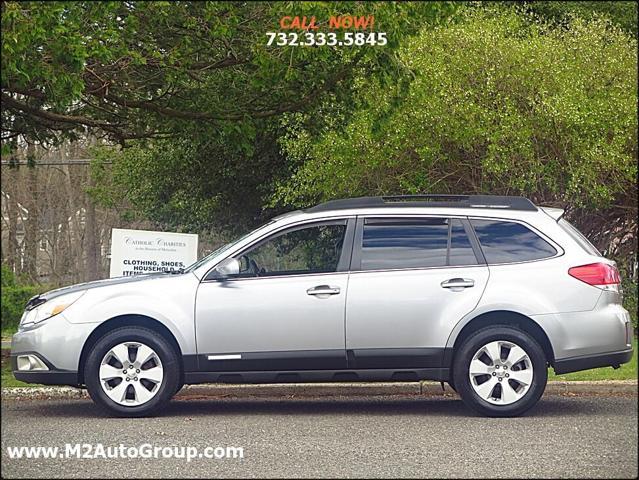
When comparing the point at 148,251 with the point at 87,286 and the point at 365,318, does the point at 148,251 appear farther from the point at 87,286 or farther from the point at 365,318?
the point at 365,318

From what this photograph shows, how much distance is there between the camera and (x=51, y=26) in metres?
10.2

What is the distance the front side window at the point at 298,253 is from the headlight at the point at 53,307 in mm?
1455

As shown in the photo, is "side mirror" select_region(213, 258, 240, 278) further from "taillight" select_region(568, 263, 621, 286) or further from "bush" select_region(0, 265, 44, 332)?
"bush" select_region(0, 265, 44, 332)

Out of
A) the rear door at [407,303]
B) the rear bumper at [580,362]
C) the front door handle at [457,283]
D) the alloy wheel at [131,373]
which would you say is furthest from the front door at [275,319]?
the rear bumper at [580,362]

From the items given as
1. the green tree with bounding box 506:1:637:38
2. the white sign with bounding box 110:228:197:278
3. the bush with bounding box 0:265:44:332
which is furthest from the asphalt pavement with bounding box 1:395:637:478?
the bush with bounding box 0:265:44:332

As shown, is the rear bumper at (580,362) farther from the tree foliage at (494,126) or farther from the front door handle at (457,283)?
the tree foliage at (494,126)

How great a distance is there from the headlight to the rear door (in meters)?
2.35

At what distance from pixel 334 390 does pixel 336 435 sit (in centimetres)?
264

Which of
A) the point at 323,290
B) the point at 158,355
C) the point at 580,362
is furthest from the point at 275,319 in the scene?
the point at 580,362

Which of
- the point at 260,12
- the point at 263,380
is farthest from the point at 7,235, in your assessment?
the point at 263,380

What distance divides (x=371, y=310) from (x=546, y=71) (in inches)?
365

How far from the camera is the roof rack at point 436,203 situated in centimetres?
927

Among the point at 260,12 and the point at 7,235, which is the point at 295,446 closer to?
the point at 260,12

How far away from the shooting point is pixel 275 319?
28.6ft
